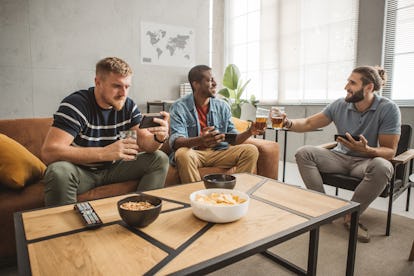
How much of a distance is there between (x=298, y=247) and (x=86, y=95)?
165 centimetres

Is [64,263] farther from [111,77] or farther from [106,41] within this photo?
[106,41]

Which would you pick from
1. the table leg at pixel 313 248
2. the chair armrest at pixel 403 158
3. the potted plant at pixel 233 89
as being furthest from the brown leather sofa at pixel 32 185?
the potted plant at pixel 233 89

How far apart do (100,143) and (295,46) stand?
3.63 metres

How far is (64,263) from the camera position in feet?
→ 2.52

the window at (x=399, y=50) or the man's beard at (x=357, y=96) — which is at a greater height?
the window at (x=399, y=50)

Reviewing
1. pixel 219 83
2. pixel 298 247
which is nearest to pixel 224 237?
pixel 298 247

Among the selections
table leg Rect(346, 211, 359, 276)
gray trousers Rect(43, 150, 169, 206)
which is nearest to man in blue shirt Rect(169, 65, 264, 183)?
gray trousers Rect(43, 150, 169, 206)

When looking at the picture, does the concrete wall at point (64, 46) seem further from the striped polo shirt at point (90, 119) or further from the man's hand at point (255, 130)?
the man's hand at point (255, 130)

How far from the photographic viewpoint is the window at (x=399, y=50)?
10.7ft

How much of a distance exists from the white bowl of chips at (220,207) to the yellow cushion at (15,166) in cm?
113

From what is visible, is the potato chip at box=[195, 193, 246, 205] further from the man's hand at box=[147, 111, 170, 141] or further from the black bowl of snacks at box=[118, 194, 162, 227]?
the man's hand at box=[147, 111, 170, 141]

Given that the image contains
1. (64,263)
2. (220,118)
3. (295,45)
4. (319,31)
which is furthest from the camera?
(295,45)

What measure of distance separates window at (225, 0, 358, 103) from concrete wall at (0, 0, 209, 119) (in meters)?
1.57

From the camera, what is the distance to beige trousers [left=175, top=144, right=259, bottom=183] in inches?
83.8
